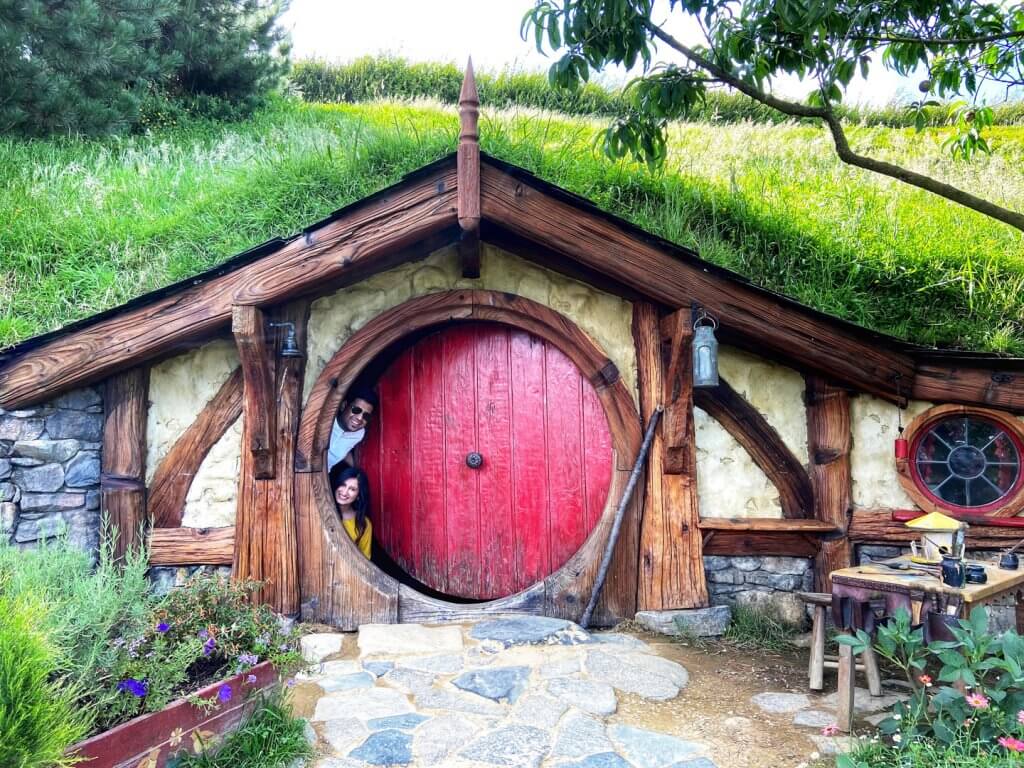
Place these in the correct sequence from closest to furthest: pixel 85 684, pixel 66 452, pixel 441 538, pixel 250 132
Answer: pixel 85 684 → pixel 66 452 → pixel 441 538 → pixel 250 132

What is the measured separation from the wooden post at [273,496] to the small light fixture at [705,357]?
259 centimetres

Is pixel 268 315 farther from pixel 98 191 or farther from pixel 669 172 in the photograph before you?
pixel 669 172

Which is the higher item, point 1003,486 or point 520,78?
point 520,78

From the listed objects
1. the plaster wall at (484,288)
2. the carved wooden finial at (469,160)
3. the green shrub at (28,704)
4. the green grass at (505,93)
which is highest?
the green grass at (505,93)

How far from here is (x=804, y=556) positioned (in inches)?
190

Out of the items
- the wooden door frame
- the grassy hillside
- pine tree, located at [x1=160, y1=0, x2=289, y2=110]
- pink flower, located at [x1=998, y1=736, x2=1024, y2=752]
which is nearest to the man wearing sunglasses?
the wooden door frame

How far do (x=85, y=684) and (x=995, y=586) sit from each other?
3746 millimetres

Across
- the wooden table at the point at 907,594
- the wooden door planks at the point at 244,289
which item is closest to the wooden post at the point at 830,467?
the wooden table at the point at 907,594

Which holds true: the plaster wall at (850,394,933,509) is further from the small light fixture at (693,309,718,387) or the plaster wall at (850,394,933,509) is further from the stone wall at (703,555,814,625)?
the small light fixture at (693,309,718,387)

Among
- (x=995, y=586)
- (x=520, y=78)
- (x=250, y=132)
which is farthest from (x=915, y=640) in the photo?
(x=520, y=78)

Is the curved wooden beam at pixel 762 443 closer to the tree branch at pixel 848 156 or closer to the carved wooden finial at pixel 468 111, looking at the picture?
the tree branch at pixel 848 156

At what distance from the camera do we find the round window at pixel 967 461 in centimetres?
463

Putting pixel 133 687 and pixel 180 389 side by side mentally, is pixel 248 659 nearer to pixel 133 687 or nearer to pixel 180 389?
pixel 133 687

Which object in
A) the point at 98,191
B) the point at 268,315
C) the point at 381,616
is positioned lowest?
the point at 381,616
